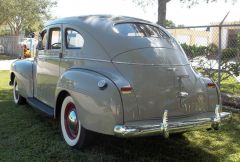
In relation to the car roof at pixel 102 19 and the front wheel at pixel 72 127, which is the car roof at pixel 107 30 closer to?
the car roof at pixel 102 19

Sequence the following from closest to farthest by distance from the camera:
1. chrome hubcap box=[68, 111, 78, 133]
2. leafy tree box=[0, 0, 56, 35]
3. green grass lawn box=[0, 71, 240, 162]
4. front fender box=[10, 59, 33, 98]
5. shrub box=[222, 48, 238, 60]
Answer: green grass lawn box=[0, 71, 240, 162], chrome hubcap box=[68, 111, 78, 133], front fender box=[10, 59, 33, 98], shrub box=[222, 48, 238, 60], leafy tree box=[0, 0, 56, 35]

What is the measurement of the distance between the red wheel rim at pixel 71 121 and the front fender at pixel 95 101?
0.34 metres

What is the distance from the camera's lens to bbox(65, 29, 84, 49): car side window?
5762mm

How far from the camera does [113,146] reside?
18.3 feet

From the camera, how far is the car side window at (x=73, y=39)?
18.9 ft

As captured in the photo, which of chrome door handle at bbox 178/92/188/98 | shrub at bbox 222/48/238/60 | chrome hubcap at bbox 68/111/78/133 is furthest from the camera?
shrub at bbox 222/48/238/60

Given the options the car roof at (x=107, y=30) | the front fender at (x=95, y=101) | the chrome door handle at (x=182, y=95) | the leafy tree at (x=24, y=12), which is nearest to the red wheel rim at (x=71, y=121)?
the front fender at (x=95, y=101)

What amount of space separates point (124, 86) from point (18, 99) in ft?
14.6

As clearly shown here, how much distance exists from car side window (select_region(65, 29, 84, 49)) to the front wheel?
815 mm

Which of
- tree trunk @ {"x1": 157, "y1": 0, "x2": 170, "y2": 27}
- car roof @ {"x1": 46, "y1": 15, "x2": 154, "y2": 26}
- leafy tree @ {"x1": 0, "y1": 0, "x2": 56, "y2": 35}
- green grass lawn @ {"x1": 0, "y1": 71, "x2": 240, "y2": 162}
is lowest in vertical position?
green grass lawn @ {"x1": 0, "y1": 71, "x2": 240, "y2": 162}

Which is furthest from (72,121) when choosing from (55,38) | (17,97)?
(17,97)

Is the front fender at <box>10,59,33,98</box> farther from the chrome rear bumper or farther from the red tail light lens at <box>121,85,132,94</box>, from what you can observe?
the chrome rear bumper

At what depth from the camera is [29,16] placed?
37188 mm

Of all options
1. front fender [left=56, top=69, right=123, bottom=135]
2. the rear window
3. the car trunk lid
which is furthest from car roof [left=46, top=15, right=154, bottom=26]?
front fender [left=56, top=69, right=123, bottom=135]
